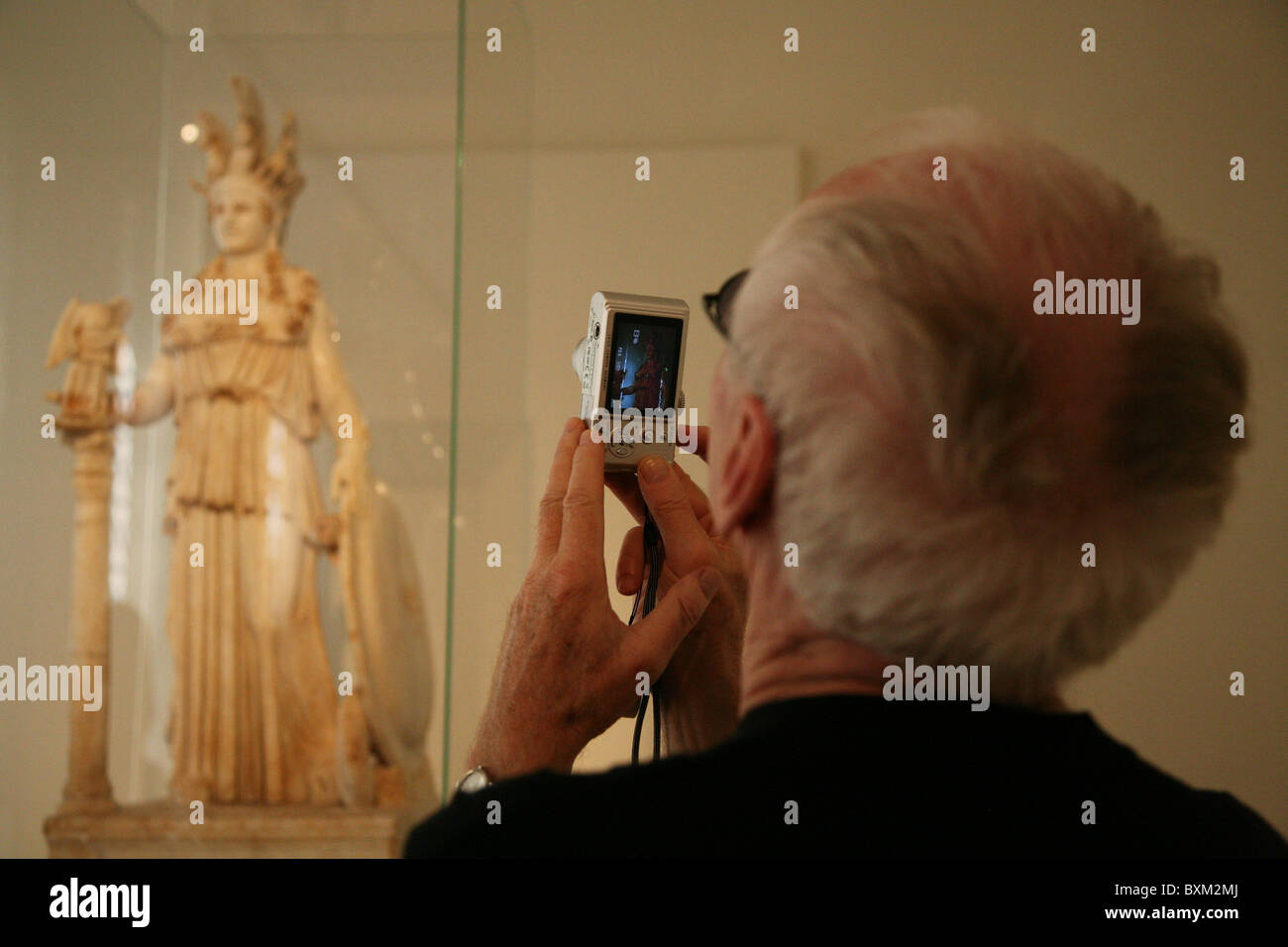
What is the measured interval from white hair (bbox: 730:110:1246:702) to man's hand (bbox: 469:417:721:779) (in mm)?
197

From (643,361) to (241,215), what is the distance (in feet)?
4.02

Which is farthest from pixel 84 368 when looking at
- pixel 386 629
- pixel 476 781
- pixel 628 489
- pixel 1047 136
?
pixel 1047 136

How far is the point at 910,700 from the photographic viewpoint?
51 cm

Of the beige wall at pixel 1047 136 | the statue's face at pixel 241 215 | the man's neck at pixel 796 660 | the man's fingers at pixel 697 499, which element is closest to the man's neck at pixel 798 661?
the man's neck at pixel 796 660

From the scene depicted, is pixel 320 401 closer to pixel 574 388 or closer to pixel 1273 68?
pixel 574 388

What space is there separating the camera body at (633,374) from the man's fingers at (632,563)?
6 cm

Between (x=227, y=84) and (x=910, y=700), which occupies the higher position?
(x=227, y=84)

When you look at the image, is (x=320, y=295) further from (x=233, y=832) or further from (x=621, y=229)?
(x=233, y=832)

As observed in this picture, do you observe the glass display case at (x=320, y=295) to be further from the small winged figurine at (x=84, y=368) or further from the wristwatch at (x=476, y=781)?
the wristwatch at (x=476, y=781)

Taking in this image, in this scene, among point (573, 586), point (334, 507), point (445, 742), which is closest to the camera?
point (573, 586)

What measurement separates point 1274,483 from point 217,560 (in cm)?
164

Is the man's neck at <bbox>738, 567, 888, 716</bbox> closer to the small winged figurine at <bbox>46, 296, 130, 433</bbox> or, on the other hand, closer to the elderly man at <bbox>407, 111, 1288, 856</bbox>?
the elderly man at <bbox>407, 111, 1288, 856</bbox>

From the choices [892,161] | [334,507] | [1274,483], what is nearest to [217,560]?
[334,507]

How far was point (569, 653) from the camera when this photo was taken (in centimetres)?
70
